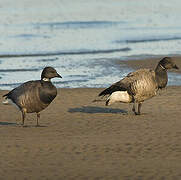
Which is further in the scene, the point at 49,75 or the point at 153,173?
the point at 49,75

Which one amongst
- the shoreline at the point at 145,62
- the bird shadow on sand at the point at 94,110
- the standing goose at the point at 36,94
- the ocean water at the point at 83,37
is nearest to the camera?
the standing goose at the point at 36,94

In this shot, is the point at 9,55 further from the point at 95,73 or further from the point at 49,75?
the point at 49,75

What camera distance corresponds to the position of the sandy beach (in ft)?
32.4

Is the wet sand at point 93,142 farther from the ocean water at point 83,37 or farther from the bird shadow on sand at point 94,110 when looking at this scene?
the ocean water at point 83,37

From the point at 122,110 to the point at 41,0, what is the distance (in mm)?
25509

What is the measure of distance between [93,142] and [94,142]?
0.02 meters

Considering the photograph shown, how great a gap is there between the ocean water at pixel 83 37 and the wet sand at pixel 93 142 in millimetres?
3517

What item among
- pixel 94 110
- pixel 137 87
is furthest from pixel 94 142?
pixel 94 110

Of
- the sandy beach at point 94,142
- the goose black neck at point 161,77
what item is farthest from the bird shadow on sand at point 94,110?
the goose black neck at point 161,77

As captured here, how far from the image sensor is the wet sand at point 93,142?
32.4ft

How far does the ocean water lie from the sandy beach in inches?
136

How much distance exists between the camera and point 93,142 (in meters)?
11.6

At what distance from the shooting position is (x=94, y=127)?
13.0m

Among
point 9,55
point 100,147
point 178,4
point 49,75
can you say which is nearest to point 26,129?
point 49,75
